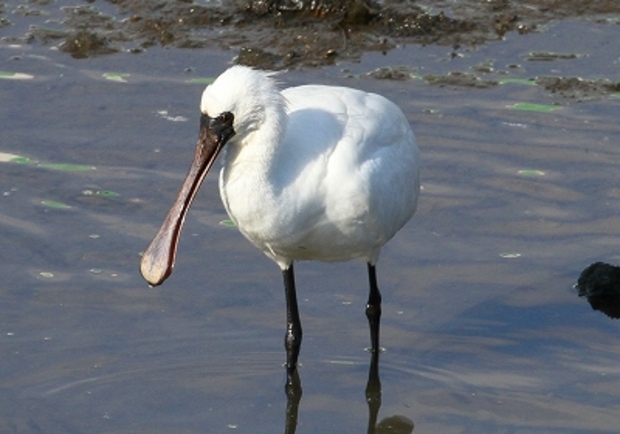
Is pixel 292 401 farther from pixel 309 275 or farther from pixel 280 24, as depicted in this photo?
pixel 280 24

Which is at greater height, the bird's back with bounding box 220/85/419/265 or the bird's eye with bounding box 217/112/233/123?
the bird's eye with bounding box 217/112/233/123

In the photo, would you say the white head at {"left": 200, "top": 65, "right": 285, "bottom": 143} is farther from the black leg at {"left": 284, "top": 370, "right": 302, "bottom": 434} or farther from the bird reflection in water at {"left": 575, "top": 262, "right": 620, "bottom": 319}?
the bird reflection in water at {"left": 575, "top": 262, "right": 620, "bottom": 319}

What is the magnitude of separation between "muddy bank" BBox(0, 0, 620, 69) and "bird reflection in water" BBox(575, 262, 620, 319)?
11.5 feet

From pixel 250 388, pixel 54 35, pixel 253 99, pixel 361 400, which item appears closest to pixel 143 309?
pixel 250 388

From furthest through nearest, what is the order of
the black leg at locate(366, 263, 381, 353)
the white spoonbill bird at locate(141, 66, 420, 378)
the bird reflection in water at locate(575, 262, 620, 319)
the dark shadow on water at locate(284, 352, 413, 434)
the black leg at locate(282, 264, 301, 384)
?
the bird reflection in water at locate(575, 262, 620, 319) < the black leg at locate(366, 263, 381, 353) < the black leg at locate(282, 264, 301, 384) < the dark shadow on water at locate(284, 352, 413, 434) < the white spoonbill bird at locate(141, 66, 420, 378)

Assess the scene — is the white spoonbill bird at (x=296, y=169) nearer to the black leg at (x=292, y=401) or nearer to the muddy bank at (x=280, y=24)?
the black leg at (x=292, y=401)

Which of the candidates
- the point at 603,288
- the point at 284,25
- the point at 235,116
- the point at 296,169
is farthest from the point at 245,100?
the point at 284,25

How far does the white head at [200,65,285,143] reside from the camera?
6363 millimetres

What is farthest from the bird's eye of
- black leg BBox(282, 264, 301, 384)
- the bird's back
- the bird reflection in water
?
the bird reflection in water

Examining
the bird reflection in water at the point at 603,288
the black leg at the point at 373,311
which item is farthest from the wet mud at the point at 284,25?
the black leg at the point at 373,311

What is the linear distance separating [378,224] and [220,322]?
1.30 meters

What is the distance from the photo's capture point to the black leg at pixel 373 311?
766 centimetres

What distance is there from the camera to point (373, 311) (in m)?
7.66

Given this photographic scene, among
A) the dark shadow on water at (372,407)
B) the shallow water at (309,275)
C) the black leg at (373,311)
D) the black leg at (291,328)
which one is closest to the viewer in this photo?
the dark shadow on water at (372,407)
